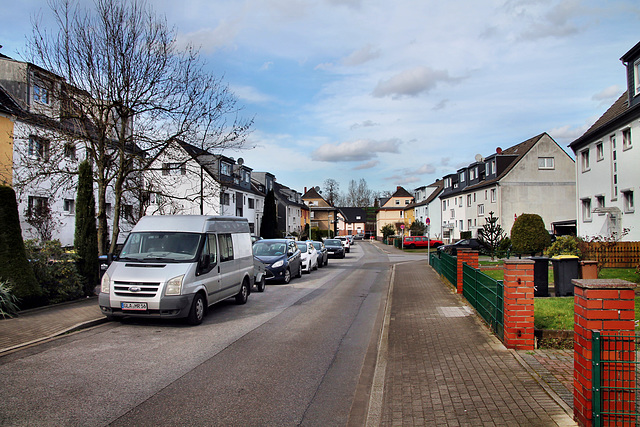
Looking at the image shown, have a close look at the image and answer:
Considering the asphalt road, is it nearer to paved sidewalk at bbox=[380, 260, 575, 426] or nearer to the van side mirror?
paved sidewalk at bbox=[380, 260, 575, 426]

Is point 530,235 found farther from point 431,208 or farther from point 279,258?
point 431,208

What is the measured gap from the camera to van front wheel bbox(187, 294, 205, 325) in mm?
8859

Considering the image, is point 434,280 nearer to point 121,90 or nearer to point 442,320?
point 442,320

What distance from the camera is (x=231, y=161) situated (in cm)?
4575

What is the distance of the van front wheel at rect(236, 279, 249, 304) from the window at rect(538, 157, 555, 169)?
120 ft

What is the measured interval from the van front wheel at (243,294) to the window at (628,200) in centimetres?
1894

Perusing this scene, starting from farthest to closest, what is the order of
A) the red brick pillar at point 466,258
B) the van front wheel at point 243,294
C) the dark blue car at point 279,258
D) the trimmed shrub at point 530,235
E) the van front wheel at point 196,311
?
1. the trimmed shrub at point 530,235
2. the dark blue car at point 279,258
3. the red brick pillar at point 466,258
4. the van front wheel at point 243,294
5. the van front wheel at point 196,311

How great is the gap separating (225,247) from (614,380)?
28.2 feet

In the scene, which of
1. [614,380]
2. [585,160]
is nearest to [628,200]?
[585,160]

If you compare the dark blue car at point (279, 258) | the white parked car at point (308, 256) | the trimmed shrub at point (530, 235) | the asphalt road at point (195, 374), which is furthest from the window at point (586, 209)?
the asphalt road at point (195, 374)

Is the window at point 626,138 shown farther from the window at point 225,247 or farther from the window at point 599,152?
the window at point 225,247

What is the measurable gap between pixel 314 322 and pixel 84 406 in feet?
18.0

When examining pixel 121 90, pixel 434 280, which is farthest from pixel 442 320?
pixel 121 90

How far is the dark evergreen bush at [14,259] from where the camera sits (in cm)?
964
